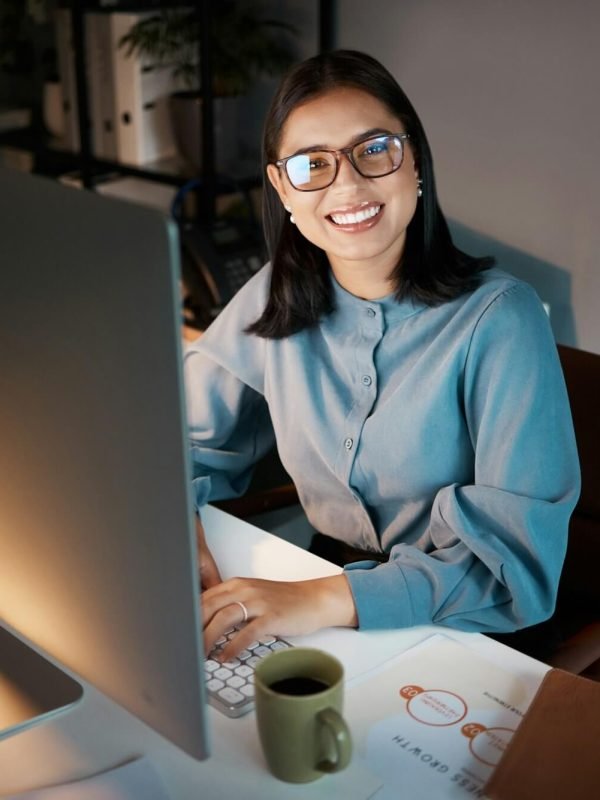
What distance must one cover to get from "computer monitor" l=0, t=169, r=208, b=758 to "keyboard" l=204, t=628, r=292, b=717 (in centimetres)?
20

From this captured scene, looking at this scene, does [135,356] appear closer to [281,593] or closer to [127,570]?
[127,570]

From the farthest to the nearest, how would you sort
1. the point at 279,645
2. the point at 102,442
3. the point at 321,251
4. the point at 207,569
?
the point at 321,251 → the point at 207,569 → the point at 279,645 → the point at 102,442

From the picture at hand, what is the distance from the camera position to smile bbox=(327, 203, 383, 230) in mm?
1341

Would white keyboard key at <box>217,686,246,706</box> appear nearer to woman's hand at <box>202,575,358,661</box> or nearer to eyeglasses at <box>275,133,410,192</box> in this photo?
woman's hand at <box>202,575,358,661</box>

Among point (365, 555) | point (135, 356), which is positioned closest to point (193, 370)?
point (365, 555)

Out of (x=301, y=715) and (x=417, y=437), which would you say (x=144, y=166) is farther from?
(x=301, y=715)

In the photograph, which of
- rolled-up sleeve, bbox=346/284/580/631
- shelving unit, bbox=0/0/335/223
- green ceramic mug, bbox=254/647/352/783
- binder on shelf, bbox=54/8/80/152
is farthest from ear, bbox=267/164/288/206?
binder on shelf, bbox=54/8/80/152

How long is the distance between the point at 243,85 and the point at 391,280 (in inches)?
61.0

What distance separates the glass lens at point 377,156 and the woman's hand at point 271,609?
515 mm

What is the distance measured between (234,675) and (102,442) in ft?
1.35

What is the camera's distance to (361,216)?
4.40 feet

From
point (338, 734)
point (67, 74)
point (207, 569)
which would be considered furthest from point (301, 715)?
→ point (67, 74)

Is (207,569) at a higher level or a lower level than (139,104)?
lower

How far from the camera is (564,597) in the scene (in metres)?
1.57
